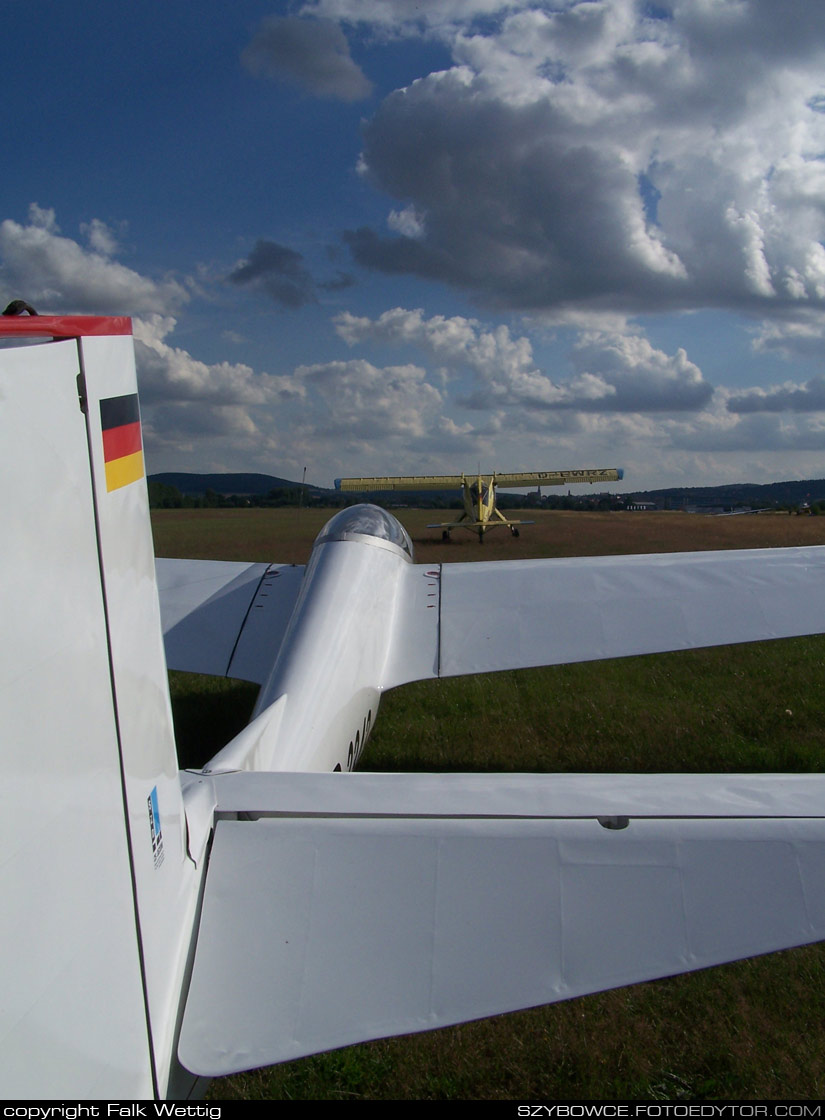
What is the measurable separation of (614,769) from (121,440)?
5338 mm

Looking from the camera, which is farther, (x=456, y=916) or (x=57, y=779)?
(x=456, y=916)

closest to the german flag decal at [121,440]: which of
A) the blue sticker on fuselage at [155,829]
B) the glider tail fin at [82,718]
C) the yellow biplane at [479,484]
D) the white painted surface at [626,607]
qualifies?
the glider tail fin at [82,718]

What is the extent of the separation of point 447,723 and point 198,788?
16.8 ft

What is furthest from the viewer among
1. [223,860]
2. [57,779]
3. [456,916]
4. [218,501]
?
[218,501]

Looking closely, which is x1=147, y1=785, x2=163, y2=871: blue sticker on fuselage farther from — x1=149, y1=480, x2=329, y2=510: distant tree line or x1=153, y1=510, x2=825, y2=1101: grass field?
x1=149, y1=480, x2=329, y2=510: distant tree line

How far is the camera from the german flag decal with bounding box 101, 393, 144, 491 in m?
1.42

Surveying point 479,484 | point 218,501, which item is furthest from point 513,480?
point 218,501

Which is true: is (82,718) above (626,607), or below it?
above

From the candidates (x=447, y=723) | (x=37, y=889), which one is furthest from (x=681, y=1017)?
(x=447, y=723)

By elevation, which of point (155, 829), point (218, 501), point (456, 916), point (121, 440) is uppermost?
point (121, 440)

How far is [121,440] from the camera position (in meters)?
1.48

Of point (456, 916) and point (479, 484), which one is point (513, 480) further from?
point (456, 916)

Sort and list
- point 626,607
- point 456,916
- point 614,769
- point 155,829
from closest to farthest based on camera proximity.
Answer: point 155,829
point 456,916
point 614,769
point 626,607

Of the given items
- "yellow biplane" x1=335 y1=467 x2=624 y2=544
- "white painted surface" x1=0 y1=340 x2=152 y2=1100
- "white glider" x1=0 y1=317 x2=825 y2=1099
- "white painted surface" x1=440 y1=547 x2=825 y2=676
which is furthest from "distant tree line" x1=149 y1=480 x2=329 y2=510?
"white painted surface" x1=0 y1=340 x2=152 y2=1100
